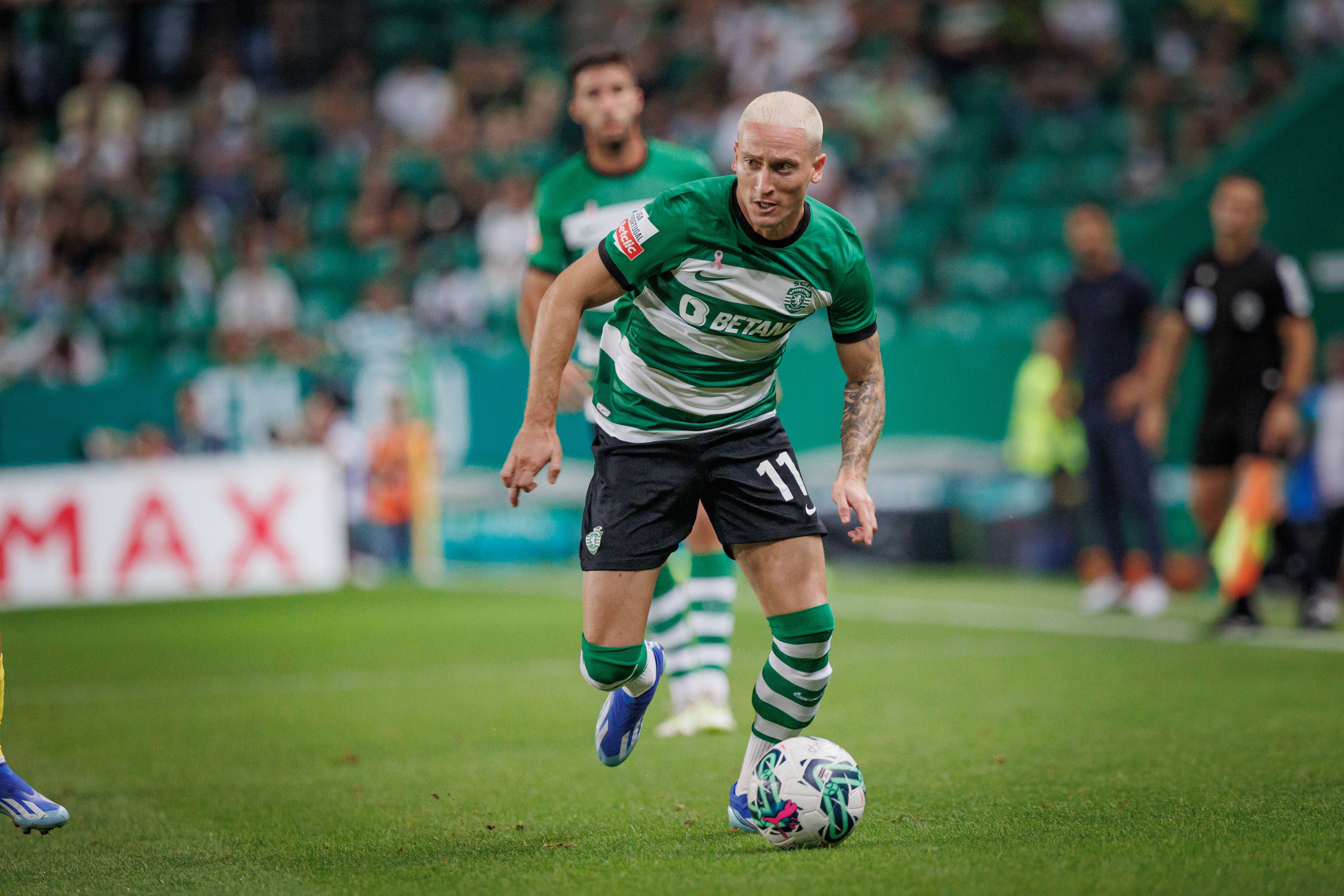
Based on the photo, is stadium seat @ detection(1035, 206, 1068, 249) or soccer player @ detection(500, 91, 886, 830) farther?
stadium seat @ detection(1035, 206, 1068, 249)

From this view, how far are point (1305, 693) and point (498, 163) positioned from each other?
1307 centimetres

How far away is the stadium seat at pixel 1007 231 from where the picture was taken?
17.7m

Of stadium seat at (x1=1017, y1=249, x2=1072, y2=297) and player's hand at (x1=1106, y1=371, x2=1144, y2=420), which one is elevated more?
stadium seat at (x1=1017, y1=249, x2=1072, y2=297)

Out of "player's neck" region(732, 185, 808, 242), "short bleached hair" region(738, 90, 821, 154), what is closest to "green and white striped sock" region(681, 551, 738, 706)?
"player's neck" region(732, 185, 808, 242)

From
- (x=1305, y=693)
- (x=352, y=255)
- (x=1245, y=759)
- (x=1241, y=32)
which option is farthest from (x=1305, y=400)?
(x=352, y=255)

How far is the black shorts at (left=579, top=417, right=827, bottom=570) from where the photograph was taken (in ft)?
15.1

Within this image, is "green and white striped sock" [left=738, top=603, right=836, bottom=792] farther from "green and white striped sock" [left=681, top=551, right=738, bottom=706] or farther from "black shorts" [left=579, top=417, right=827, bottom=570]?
"green and white striped sock" [left=681, top=551, right=738, bottom=706]

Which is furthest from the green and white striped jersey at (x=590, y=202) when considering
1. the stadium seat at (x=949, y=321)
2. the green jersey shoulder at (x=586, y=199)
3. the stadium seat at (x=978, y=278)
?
the stadium seat at (x=978, y=278)

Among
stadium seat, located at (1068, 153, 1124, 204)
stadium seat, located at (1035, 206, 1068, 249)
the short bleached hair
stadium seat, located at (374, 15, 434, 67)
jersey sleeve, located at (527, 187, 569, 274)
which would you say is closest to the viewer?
the short bleached hair

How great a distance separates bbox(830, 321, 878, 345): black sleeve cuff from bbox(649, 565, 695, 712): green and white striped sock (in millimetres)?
2065

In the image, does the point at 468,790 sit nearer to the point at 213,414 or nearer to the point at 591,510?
the point at 591,510

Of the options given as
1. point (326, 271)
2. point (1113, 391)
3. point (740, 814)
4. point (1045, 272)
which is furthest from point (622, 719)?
point (326, 271)

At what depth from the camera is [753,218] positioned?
4.34 m

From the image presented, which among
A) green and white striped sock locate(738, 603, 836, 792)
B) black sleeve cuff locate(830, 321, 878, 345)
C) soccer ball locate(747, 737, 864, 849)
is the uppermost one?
black sleeve cuff locate(830, 321, 878, 345)
